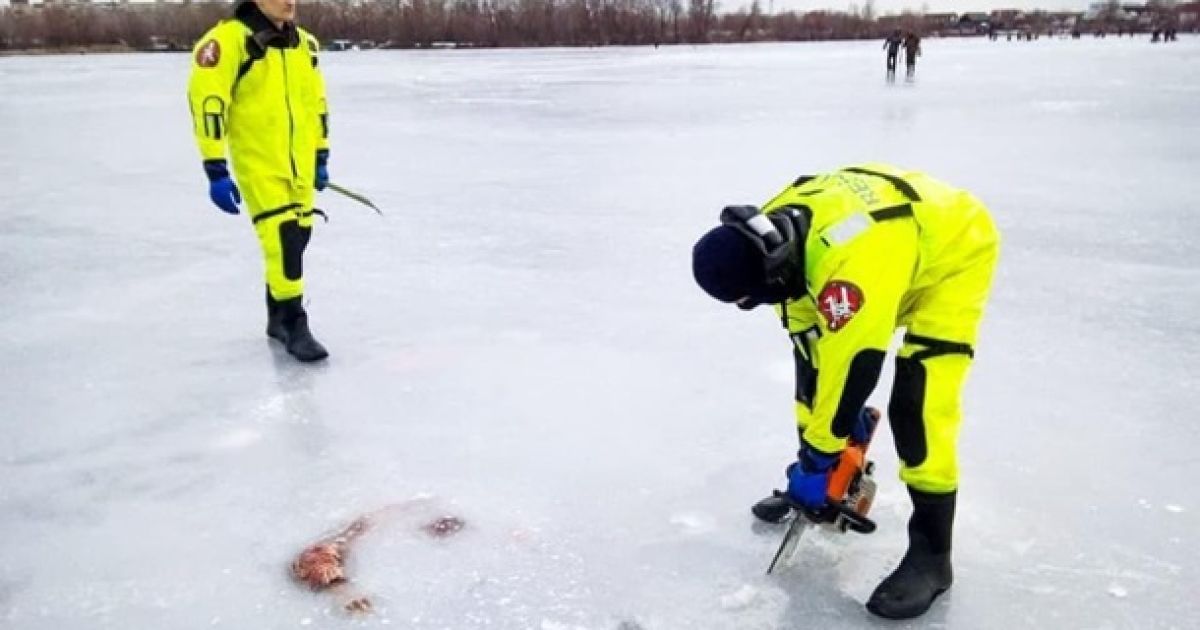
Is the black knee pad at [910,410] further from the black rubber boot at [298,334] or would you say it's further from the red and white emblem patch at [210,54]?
the red and white emblem patch at [210,54]

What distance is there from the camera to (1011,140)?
10.3m

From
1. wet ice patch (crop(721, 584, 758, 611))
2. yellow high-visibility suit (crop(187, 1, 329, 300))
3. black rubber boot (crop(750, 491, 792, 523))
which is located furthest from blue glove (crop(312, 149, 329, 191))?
wet ice patch (crop(721, 584, 758, 611))

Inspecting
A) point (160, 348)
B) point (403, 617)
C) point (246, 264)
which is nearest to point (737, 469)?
point (403, 617)

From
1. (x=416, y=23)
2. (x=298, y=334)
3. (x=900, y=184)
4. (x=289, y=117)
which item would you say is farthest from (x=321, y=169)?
(x=416, y=23)

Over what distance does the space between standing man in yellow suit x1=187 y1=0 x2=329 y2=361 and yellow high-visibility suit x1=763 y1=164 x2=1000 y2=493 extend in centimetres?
235

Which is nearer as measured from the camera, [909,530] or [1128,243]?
[909,530]

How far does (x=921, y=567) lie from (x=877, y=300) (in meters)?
0.80

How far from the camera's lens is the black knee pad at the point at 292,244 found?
12.7ft

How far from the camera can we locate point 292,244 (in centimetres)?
392

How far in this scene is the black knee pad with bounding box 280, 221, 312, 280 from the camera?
388 cm

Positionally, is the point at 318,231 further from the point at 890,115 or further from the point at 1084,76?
the point at 1084,76

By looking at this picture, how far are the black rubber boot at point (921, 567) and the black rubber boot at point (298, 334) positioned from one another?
98.4 inches

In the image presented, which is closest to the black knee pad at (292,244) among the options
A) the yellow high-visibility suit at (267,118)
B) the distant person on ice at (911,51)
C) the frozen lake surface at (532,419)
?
the yellow high-visibility suit at (267,118)

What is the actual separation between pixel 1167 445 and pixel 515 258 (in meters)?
3.38
